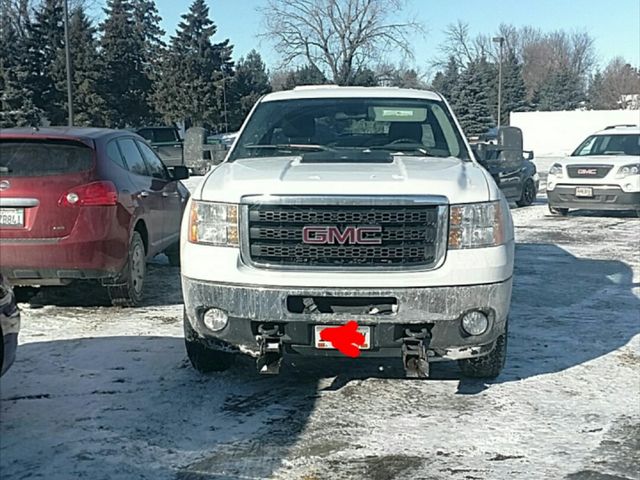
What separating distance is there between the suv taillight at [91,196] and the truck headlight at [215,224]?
2.23 meters

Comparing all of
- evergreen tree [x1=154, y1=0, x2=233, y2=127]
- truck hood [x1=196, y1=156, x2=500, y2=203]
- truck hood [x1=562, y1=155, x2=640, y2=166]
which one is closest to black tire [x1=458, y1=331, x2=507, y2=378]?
truck hood [x1=196, y1=156, x2=500, y2=203]

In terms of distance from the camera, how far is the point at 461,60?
7300 centimetres

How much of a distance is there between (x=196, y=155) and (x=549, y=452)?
3777 millimetres

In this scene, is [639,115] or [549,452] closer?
[549,452]

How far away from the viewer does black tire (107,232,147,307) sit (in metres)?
7.14

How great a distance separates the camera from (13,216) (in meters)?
6.56

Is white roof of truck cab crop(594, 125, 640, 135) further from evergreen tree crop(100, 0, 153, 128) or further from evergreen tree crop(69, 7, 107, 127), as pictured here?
evergreen tree crop(100, 0, 153, 128)

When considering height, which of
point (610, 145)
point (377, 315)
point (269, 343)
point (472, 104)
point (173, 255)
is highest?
point (472, 104)

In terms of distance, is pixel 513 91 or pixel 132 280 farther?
pixel 513 91

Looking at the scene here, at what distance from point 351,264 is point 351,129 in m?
1.80

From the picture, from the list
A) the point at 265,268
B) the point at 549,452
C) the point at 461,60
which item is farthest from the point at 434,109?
the point at 461,60

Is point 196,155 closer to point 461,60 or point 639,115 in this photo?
point 639,115

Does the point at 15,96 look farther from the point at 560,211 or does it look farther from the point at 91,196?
the point at 91,196

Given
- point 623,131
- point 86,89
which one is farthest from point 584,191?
point 86,89
